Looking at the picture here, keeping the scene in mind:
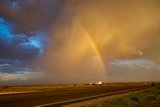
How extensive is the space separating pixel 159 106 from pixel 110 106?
4883mm

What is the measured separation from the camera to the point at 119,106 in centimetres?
2662

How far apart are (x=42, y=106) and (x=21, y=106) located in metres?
1.66

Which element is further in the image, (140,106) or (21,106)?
(140,106)

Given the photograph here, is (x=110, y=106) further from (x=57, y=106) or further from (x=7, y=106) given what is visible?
(x=7, y=106)

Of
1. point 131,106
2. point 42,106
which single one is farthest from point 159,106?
point 42,106

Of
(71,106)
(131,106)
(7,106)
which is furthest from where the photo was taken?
(131,106)

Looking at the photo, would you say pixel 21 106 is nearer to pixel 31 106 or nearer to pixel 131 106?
pixel 31 106

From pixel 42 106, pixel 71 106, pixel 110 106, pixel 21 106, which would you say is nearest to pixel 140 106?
pixel 110 106

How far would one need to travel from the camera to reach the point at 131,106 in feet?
88.1

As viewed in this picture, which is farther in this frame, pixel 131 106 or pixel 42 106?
pixel 131 106

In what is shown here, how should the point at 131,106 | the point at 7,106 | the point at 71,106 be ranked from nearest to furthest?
the point at 7,106, the point at 71,106, the point at 131,106

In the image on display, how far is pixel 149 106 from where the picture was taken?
89.5 feet

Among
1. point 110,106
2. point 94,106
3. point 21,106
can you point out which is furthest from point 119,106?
point 21,106

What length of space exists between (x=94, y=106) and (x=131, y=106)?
371 centimetres
